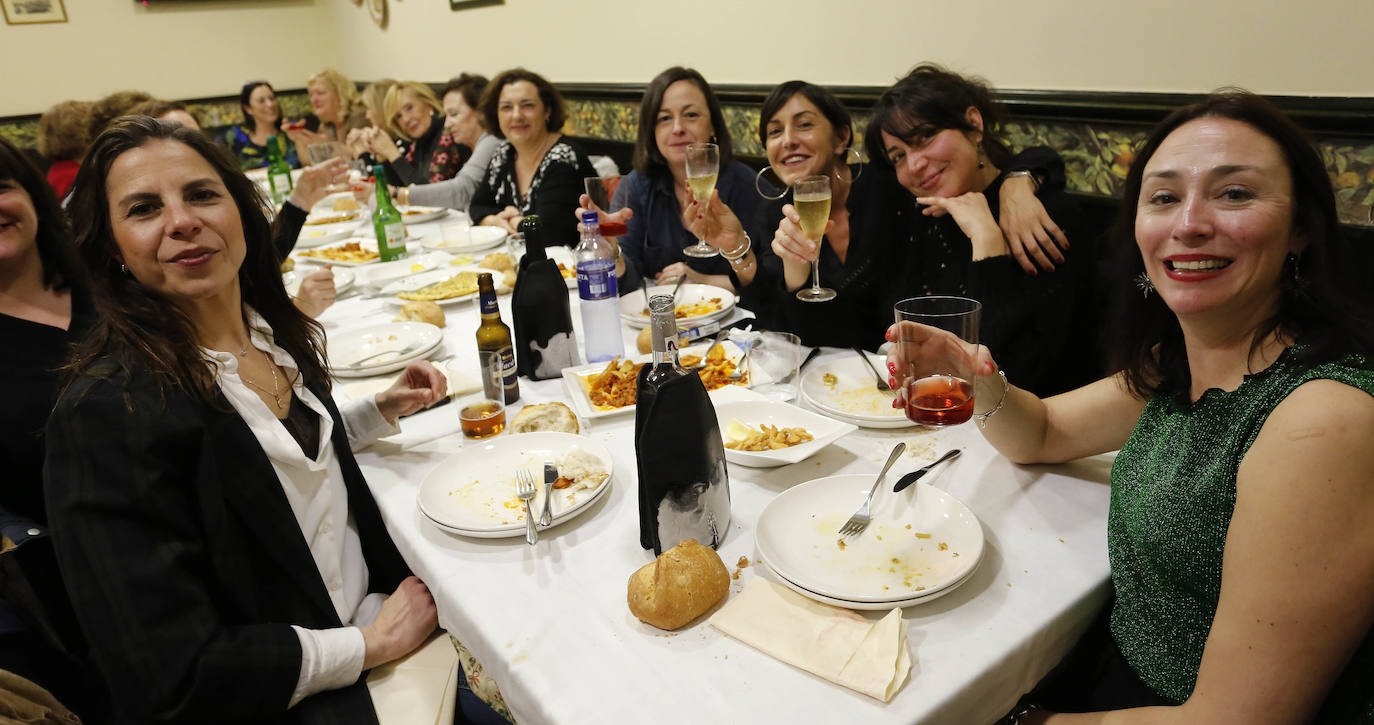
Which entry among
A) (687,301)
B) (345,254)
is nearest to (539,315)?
(687,301)

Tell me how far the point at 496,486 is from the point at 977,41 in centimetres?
256

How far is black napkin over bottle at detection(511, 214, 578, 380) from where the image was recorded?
1873 mm

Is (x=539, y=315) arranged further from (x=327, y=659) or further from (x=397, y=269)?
(x=397, y=269)

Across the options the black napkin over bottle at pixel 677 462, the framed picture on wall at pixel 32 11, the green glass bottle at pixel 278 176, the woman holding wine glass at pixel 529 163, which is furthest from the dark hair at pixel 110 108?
the black napkin over bottle at pixel 677 462

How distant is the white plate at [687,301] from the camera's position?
224 centimetres

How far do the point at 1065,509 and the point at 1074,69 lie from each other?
2058 millimetres

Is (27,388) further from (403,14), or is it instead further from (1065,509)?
(403,14)

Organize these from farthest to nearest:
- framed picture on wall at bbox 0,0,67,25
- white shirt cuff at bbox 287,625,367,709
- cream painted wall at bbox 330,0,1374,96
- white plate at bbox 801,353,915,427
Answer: framed picture on wall at bbox 0,0,67,25
cream painted wall at bbox 330,0,1374,96
white plate at bbox 801,353,915,427
white shirt cuff at bbox 287,625,367,709

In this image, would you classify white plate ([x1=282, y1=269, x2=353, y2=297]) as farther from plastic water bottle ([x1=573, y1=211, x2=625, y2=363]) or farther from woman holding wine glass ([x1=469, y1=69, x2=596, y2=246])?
plastic water bottle ([x1=573, y1=211, x2=625, y2=363])

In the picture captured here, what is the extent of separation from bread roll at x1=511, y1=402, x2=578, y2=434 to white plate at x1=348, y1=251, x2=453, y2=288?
144 centimetres

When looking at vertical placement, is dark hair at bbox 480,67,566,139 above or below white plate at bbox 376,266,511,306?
above

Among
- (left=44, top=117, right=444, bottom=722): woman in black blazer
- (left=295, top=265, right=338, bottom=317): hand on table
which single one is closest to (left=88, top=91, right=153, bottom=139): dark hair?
(left=295, top=265, right=338, bottom=317): hand on table

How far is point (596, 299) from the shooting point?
197cm

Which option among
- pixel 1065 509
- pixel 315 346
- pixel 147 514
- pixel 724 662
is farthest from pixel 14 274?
pixel 1065 509
